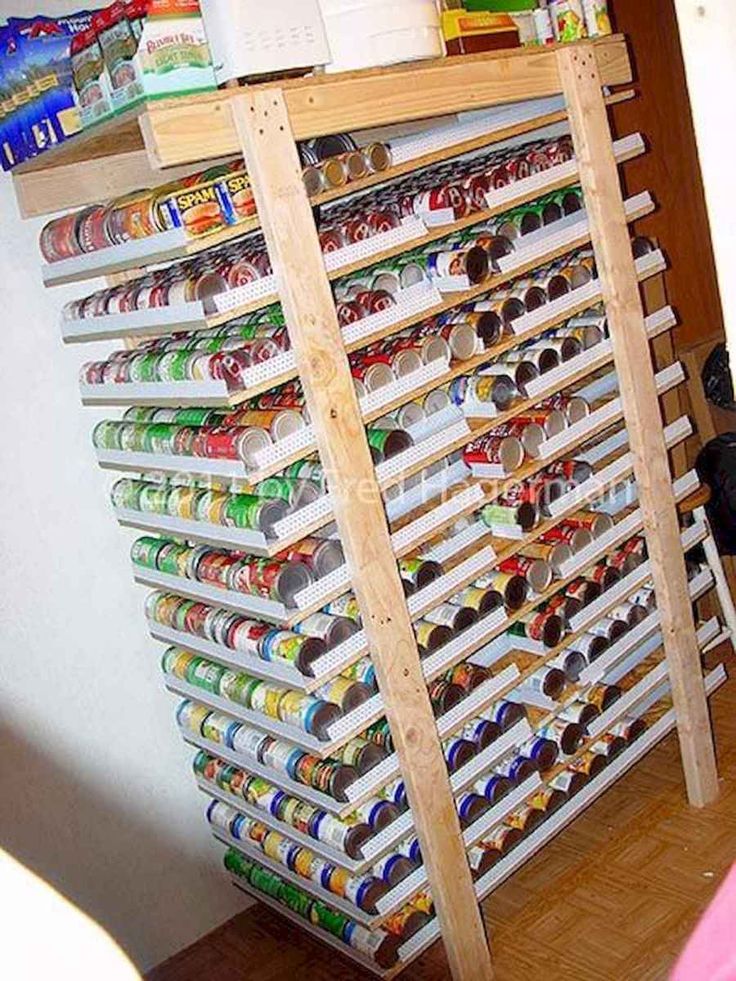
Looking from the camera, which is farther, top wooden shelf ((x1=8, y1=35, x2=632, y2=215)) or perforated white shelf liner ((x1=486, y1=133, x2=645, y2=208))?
perforated white shelf liner ((x1=486, y1=133, x2=645, y2=208))

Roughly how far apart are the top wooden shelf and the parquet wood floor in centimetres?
165

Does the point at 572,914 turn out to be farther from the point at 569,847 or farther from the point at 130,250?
the point at 130,250

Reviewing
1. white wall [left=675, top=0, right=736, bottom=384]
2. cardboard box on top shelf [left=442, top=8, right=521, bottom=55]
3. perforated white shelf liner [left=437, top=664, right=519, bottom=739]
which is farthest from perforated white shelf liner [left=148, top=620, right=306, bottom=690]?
white wall [left=675, top=0, right=736, bottom=384]

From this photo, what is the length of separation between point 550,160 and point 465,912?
1.53 meters

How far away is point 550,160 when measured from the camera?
2.31 metres

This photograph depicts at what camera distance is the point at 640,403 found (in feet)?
7.95

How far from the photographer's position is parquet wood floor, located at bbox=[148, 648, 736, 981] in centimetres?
225

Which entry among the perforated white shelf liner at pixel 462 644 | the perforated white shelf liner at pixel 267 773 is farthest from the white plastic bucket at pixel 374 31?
the perforated white shelf liner at pixel 267 773

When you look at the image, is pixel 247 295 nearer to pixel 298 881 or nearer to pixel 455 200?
pixel 455 200

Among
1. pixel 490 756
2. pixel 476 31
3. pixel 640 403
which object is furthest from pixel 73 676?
pixel 476 31

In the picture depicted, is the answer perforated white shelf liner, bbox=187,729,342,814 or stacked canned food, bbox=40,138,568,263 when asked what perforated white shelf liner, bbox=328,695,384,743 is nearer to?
perforated white shelf liner, bbox=187,729,342,814

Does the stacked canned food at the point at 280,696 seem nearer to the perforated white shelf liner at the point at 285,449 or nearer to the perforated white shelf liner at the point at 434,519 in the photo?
the perforated white shelf liner at the point at 434,519

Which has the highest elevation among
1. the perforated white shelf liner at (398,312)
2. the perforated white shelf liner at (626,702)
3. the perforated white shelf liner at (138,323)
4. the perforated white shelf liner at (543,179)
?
the perforated white shelf liner at (543,179)

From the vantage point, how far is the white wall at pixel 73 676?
7.48ft
